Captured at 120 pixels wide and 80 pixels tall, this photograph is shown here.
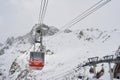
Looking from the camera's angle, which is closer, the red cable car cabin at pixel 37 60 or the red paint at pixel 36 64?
the red cable car cabin at pixel 37 60

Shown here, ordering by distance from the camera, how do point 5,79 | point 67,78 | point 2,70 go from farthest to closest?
point 2,70 → point 5,79 → point 67,78

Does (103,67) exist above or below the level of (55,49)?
below

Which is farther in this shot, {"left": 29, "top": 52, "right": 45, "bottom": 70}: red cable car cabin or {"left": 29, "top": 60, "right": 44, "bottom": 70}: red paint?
{"left": 29, "top": 60, "right": 44, "bottom": 70}: red paint

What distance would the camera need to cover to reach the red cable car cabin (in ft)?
88.5

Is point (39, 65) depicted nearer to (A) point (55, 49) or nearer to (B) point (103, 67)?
(B) point (103, 67)

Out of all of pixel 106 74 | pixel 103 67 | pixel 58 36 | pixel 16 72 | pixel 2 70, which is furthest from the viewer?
pixel 2 70

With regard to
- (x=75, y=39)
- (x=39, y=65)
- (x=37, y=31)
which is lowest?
(x=39, y=65)

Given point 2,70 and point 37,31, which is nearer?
point 37,31

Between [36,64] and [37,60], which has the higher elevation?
[37,60]

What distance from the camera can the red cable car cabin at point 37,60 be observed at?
26969 millimetres

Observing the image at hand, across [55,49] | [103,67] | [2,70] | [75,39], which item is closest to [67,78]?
[103,67]

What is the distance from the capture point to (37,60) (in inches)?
1071

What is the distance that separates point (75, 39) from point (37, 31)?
132863 mm

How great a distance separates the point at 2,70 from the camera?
575ft
